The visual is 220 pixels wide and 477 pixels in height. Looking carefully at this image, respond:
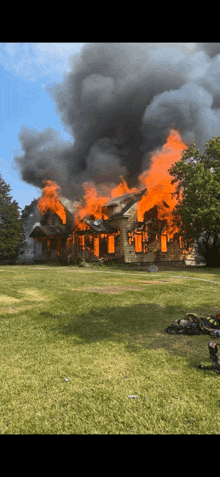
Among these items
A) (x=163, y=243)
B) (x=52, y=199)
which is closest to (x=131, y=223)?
(x=163, y=243)

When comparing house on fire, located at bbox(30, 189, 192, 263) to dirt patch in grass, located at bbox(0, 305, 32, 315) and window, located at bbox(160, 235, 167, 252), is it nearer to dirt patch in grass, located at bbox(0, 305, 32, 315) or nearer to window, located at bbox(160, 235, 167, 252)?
window, located at bbox(160, 235, 167, 252)

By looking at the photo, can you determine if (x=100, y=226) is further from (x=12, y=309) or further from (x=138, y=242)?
(x=12, y=309)

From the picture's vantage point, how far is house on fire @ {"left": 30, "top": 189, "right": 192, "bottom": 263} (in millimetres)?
29406

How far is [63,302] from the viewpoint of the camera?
9.31m

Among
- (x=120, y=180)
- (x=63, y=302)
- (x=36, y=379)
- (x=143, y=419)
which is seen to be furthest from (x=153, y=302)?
(x=120, y=180)

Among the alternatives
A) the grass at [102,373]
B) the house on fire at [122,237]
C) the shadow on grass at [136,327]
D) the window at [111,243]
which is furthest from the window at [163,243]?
the grass at [102,373]

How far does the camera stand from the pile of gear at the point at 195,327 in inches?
253

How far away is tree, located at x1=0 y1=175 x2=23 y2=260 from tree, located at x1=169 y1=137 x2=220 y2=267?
20537mm

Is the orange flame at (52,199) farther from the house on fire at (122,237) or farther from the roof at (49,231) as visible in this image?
the house on fire at (122,237)

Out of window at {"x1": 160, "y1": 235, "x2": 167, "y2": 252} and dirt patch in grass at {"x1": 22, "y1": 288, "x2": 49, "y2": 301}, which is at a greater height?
window at {"x1": 160, "y1": 235, "x2": 167, "y2": 252}

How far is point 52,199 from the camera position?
120 ft

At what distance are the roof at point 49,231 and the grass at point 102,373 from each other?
2600 cm

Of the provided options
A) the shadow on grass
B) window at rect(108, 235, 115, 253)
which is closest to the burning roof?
window at rect(108, 235, 115, 253)
